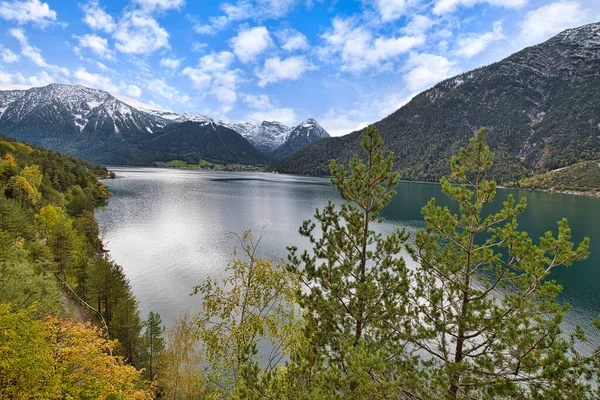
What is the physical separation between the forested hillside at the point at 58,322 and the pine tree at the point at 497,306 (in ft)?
47.5

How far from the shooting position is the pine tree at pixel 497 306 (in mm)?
6828

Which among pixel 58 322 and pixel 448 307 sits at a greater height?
pixel 448 307

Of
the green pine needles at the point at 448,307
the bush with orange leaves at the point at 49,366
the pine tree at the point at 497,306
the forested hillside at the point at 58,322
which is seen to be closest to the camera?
the pine tree at the point at 497,306

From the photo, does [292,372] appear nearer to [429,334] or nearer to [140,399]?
[429,334]

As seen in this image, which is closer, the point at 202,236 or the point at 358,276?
the point at 358,276

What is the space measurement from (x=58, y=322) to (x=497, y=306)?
2262 cm

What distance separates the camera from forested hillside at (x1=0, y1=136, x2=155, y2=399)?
12469 mm

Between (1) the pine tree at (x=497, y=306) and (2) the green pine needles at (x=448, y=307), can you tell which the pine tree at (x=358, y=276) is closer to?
(2) the green pine needles at (x=448, y=307)

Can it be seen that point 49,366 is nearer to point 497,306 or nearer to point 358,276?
point 358,276

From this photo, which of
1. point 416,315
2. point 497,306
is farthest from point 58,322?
point 497,306

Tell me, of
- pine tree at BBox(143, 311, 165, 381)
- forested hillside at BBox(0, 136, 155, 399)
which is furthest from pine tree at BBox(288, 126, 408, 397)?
pine tree at BBox(143, 311, 165, 381)

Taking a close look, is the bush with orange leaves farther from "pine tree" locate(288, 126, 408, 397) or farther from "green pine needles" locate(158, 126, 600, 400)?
"pine tree" locate(288, 126, 408, 397)

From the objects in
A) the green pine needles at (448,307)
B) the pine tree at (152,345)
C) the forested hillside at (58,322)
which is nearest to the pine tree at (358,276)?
the green pine needles at (448,307)

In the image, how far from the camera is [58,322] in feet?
59.2
